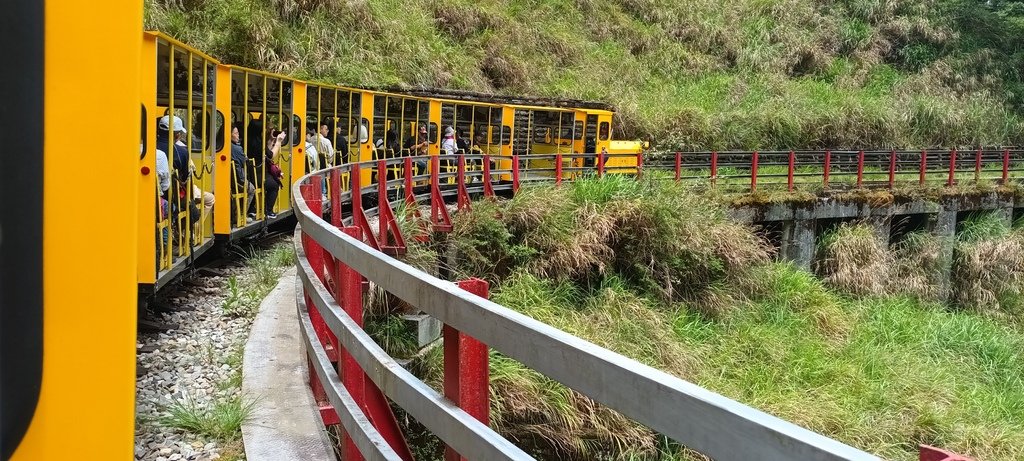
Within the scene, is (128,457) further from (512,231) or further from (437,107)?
(437,107)

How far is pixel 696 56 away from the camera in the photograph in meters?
38.1

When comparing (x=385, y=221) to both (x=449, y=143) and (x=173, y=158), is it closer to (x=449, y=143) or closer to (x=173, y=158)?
(x=173, y=158)

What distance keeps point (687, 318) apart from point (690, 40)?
3028 centimetres

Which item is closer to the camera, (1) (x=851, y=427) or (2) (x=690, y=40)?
(1) (x=851, y=427)

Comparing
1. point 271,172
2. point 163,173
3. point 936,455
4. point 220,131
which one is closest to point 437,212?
point 220,131

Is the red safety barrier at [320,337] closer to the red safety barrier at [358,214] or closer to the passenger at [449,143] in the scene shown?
the red safety barrier at [358,214]

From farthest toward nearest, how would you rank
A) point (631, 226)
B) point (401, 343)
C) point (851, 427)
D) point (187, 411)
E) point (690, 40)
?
point (690, 40) → point (631, 226) → point (851, 427) → point (401, 343) → point (187, 411)

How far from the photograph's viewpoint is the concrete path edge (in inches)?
144

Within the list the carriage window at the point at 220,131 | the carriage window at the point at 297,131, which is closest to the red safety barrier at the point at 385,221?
the carriage window at the point at 220,131

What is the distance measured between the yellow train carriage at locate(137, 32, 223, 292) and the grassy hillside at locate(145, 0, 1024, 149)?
1217 centimetres

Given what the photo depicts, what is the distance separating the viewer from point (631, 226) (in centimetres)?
1146

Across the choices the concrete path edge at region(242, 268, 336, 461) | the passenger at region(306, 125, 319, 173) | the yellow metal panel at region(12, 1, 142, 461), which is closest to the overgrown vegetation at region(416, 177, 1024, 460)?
the concrete path edge at region(242, 268, 336, 461)

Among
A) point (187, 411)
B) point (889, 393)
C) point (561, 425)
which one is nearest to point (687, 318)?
point (889, 393)

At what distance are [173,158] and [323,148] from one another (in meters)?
6.58
